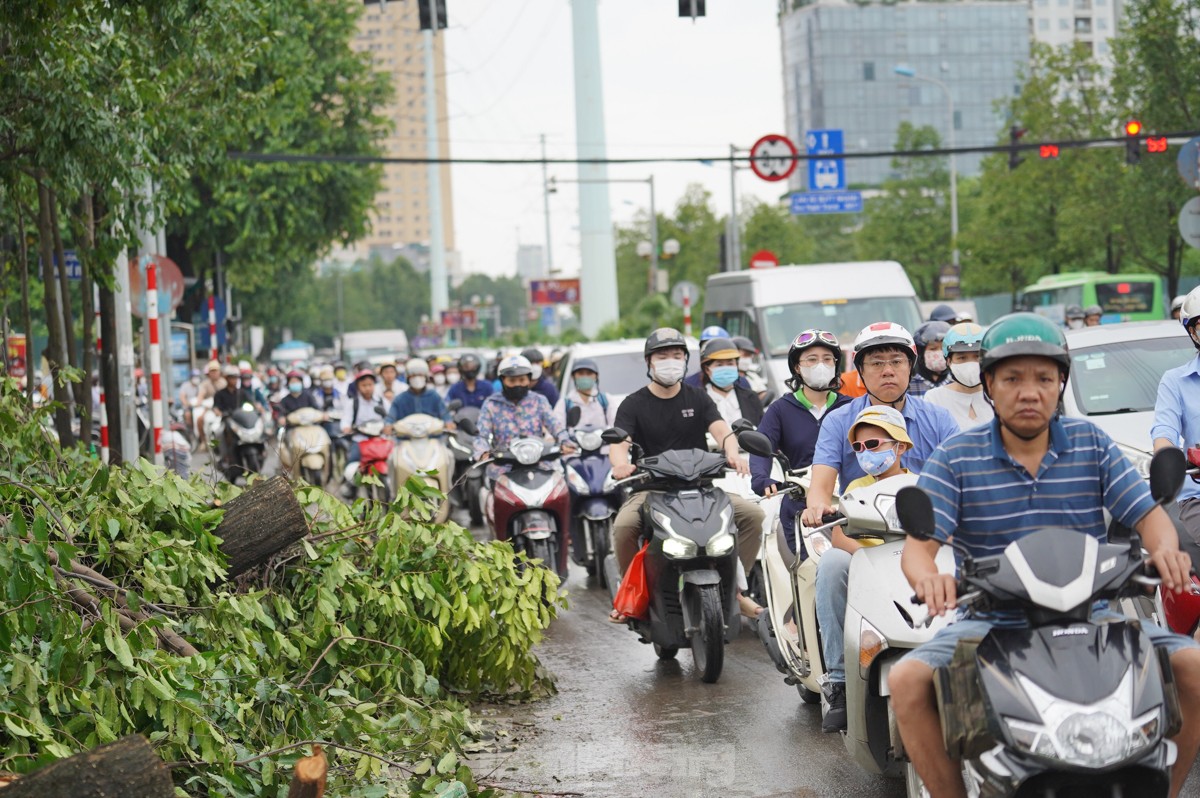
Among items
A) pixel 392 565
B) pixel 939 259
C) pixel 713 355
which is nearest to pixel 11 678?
pixel 392 565

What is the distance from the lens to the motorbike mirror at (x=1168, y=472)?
4.55m

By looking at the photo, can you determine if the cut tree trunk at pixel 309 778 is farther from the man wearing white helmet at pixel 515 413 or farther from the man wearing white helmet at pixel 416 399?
the man wearing white helmet at pixel 416 399

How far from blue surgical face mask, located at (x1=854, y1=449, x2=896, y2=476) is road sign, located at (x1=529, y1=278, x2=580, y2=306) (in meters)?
105

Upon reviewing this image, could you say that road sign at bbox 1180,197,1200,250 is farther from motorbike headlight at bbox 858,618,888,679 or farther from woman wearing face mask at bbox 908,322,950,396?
motorbike headlight at bbox 858,618,888,679

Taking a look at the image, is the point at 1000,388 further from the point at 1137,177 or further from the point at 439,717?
the point at 1137,177

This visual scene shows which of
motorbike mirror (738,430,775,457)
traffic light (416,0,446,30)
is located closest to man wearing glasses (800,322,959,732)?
motorbike mirror (738,430,775,457)

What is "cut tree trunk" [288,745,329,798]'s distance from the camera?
525 centimetres

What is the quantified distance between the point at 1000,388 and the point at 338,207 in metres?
37.2

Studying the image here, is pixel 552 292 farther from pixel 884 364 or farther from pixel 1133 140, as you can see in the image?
pixel 884 364

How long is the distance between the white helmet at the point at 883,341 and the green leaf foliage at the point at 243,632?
2200 mm

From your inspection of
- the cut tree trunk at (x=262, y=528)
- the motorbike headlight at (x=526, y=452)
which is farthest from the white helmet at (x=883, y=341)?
the motorbike headlight at (x=526, y=452)

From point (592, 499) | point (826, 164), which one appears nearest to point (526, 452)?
point (592, 499)

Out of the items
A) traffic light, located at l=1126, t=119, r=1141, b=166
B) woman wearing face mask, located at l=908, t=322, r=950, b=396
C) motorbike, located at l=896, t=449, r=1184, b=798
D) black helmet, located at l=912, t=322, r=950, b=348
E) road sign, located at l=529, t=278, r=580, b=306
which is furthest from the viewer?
road sign, located at l=529, t=278, r=580, b=306

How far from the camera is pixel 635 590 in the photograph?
29.7 ft
